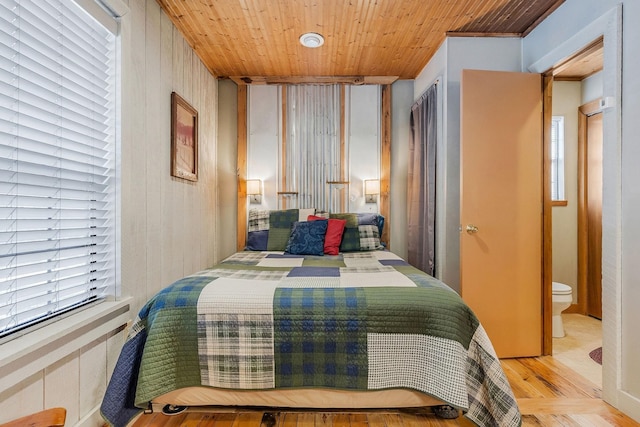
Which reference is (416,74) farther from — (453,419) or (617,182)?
(453,419)

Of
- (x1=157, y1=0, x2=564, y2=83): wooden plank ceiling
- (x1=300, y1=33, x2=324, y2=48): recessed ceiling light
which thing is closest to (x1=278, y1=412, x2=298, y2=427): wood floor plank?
(x1=157, y1=0, x2=564, y2=83): wooden plank ceiling

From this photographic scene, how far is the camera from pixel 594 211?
3316mm

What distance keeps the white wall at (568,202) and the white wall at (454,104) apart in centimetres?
109

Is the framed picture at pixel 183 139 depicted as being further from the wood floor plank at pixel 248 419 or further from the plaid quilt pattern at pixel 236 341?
the wood floor plank at pixel 248 419

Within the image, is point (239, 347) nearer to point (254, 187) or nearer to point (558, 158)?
point (254, 187)

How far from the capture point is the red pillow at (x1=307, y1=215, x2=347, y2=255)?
9.37 ft

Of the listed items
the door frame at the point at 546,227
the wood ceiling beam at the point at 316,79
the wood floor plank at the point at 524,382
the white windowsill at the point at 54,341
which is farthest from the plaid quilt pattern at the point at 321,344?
the wood ceiling beam at the point at 316,79

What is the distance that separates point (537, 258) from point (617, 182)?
839 mm

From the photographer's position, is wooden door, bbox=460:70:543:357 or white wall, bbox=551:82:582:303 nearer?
wooden door, bbox=460:70:543:357

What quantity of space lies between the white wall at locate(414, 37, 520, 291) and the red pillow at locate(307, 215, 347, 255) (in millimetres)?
881

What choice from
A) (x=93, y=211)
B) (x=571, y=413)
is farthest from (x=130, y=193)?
(x=571, y=413)

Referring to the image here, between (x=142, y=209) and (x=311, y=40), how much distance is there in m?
1.93

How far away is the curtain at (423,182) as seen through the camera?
3.03 metres

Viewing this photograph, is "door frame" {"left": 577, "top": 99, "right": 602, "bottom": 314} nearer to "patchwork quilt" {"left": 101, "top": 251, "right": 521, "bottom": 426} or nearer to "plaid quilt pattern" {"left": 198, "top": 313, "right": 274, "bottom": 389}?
"patchwork quilt" {"left": 101, "top": 251, "right": 521, "bottom": 426}
